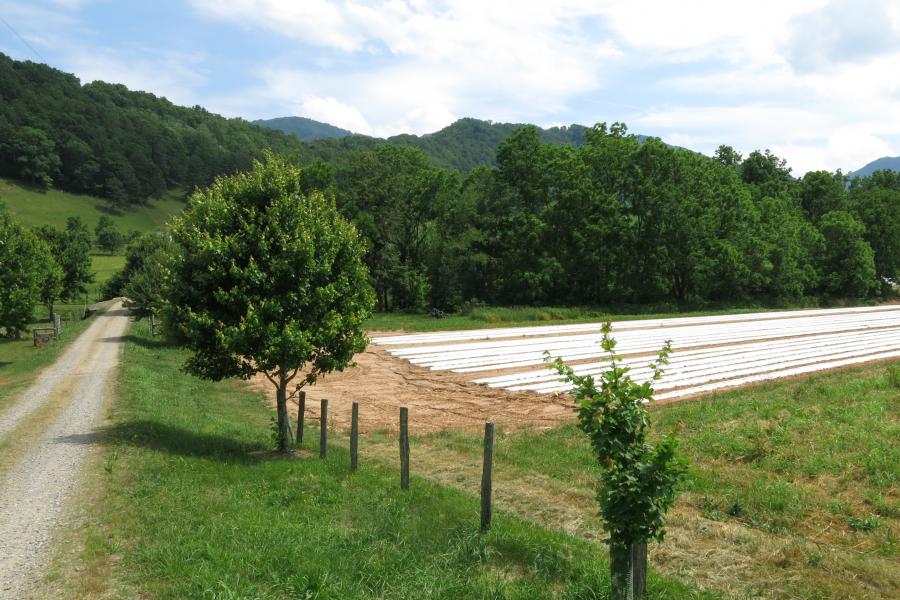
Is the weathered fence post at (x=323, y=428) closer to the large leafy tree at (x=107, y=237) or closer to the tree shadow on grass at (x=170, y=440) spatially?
the tree shadow on grass at (x=170, y=440)

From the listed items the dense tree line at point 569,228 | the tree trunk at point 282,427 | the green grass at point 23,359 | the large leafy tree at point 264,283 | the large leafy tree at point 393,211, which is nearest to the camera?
the large leafy tree at point 264,283

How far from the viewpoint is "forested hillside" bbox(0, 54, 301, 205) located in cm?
11738

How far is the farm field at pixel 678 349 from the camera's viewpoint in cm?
2095

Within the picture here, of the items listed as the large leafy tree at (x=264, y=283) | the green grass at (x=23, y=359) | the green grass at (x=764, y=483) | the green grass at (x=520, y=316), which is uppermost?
the large leafy tree at (x=264, y=283)

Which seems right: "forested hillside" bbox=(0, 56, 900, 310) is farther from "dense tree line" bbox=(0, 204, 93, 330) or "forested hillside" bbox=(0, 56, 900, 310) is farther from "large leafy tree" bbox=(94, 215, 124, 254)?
"large leafy tree" bbox=(94, 215, 124, 254)

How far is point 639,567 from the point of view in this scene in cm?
624

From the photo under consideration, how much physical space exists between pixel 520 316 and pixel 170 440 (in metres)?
31.5

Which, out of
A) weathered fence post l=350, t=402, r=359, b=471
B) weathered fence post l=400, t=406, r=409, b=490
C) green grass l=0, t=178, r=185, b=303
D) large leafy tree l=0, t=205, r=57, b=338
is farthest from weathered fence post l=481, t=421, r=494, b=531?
green grass l=0, t=178, r=185, b=303

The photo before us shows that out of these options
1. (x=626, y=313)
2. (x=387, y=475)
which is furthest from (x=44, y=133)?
(x=387, y=475)

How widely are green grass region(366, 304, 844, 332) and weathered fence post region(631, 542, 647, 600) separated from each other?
30.9 meters

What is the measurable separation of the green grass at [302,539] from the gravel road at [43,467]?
0.53m

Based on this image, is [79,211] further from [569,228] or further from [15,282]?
[569,228]

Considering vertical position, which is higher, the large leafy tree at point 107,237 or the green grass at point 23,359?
the large leafy tree at point 107,237

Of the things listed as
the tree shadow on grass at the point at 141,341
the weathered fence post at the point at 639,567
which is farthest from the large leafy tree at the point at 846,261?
the weathered fence post at the point at 639,567
